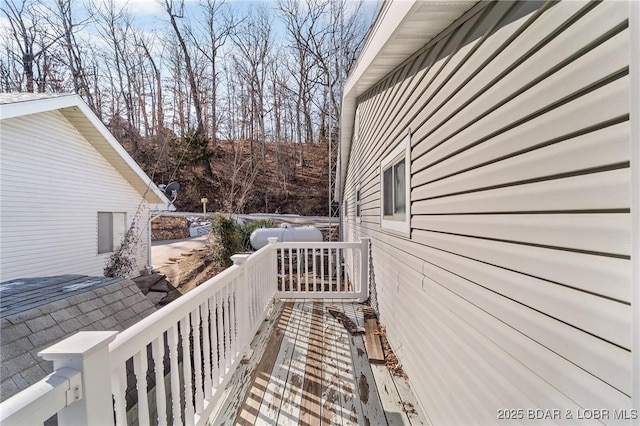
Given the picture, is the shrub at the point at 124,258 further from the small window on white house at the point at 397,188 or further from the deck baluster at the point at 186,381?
the deck baluster at the point at 186,381

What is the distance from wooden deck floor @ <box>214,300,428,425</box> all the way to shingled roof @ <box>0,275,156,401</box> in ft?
7.75

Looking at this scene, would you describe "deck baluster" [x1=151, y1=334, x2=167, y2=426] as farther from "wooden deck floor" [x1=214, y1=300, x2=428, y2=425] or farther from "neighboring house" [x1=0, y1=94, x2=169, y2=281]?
"neighboring house" [x1=0, y1=94, x2=169, y2=281]

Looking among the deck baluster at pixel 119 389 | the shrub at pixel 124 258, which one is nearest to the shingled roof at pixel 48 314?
the deck baluster at pixel 119 389

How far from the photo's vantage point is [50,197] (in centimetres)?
738

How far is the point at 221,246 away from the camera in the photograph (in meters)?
9.27

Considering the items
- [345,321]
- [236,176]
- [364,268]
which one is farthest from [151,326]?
[236,176]

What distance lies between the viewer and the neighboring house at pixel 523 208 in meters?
0.82

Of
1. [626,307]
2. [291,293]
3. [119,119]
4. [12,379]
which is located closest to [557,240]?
[626,307]

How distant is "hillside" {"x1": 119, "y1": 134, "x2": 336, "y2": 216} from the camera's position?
1964 centimetres

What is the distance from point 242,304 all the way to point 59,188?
7.58 m

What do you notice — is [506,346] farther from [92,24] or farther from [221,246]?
[92,24]

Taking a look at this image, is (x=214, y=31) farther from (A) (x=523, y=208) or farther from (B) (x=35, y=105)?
(A) (x=523, y=208)

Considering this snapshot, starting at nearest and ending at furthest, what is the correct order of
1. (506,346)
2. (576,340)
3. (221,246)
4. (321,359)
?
(576,340), (506,346), (321,359), (221,246)

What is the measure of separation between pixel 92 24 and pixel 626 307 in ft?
81.3
